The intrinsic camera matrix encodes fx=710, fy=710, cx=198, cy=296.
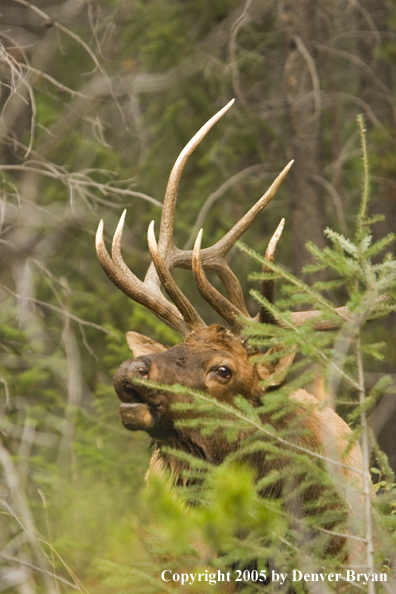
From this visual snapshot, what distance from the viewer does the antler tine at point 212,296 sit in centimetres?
382

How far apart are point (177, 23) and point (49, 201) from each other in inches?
109

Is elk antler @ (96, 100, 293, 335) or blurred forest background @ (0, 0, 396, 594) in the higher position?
blurred forest background @ (0, 0, 396, 594)

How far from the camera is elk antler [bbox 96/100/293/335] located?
3.94 meters

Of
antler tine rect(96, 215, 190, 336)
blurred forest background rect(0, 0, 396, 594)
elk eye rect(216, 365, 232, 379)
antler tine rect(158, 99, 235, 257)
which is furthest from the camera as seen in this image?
blurred forest background rect(0, 0, 396, 594)

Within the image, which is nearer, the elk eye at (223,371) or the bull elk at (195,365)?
the bull elk at (195,365)

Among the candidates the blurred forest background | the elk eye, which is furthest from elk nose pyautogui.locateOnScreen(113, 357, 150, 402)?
the blurred forest background

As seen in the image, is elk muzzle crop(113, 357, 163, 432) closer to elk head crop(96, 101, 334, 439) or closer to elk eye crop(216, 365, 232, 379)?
elk head crop(96, 101, 334, 439)

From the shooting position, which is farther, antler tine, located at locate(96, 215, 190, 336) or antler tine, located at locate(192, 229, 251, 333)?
antler tine, located at locate(96, 215, 190, 336)

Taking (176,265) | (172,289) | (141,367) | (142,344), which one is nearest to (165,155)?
(176,265)

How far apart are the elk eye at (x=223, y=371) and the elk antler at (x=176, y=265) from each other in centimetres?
38

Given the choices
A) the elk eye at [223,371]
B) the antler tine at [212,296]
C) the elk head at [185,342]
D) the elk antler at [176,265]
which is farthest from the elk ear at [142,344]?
the elk eye at [223,371]

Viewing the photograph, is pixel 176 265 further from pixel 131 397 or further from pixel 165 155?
pixel 165 155

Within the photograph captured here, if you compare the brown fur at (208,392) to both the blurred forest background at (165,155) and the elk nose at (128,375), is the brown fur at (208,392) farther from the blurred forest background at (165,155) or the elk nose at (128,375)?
the blurred forest background at (165,155)

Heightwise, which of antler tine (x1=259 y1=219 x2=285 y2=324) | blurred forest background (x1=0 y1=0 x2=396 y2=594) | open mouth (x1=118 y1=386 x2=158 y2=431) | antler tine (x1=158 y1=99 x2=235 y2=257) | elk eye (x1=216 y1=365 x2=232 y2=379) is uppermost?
blurred forest background (x1=0 y1=0 x2=396 y2=594)
